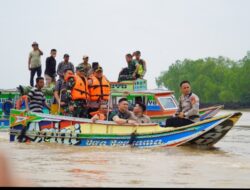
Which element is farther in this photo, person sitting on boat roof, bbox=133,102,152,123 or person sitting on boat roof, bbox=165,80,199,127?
person sitting on boat roof, bbox=133,102,152,123

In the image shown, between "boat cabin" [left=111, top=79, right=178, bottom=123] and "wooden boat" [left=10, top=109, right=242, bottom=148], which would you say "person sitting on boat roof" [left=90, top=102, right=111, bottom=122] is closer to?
"wooden boat" [left=10, top=109, right=242, bottom=148]

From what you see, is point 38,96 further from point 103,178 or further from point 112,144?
point 103,178

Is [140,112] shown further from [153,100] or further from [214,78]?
[214,78]

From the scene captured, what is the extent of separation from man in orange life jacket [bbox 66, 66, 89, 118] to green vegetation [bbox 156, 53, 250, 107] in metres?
68.2

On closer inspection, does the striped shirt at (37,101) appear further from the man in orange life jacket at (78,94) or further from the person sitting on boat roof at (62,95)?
the man in orange life jacket at (78,94)

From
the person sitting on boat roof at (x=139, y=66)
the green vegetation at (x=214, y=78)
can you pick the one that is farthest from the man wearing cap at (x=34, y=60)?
the green vegetation at (x=214, y=78)

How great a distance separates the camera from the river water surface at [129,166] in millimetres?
8258

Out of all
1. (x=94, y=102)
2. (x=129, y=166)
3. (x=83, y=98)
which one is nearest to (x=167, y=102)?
(x=94, y=102)

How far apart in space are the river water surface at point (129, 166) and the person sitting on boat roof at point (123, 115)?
623 mm

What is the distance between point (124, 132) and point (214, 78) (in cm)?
9198

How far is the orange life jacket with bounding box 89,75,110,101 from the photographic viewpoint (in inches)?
576

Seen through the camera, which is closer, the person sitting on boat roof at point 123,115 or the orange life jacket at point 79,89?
the person sitting on boat roof at point 123,115

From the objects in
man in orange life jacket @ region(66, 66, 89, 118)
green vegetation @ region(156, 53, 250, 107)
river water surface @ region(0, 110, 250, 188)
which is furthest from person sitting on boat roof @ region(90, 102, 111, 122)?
green vegetation @ region(156, 53, 250, 107)

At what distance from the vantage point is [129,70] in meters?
20.3
